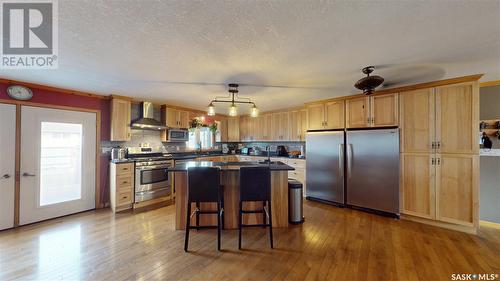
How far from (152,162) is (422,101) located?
5226 millimetres

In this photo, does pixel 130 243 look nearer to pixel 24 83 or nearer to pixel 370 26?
pixel 24 83

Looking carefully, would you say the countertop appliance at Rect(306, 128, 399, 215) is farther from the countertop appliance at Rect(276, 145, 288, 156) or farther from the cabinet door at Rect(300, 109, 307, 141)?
the countertop appliance at Rect(276, 145, 288, 156)

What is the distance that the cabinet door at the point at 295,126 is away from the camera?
5.27 meters

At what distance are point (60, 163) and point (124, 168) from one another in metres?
0.99

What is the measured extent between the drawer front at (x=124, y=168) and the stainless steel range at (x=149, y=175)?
0.10 meters

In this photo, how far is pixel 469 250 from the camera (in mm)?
2406

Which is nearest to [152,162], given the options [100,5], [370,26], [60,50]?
[60,50]

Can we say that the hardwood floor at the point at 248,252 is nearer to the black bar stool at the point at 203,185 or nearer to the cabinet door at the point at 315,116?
the black bar stool at the point at 203,185

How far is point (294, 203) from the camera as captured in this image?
3217 mm

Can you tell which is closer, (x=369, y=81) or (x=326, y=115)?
(x=369, y=81)

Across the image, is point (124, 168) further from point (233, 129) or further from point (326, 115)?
point (326, 115)

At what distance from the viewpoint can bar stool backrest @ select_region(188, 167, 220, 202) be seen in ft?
8.32

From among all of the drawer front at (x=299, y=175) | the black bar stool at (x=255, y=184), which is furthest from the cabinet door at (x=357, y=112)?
the black bar stool at (x=255, y=184)

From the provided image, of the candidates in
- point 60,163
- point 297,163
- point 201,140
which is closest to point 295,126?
point 297,163
